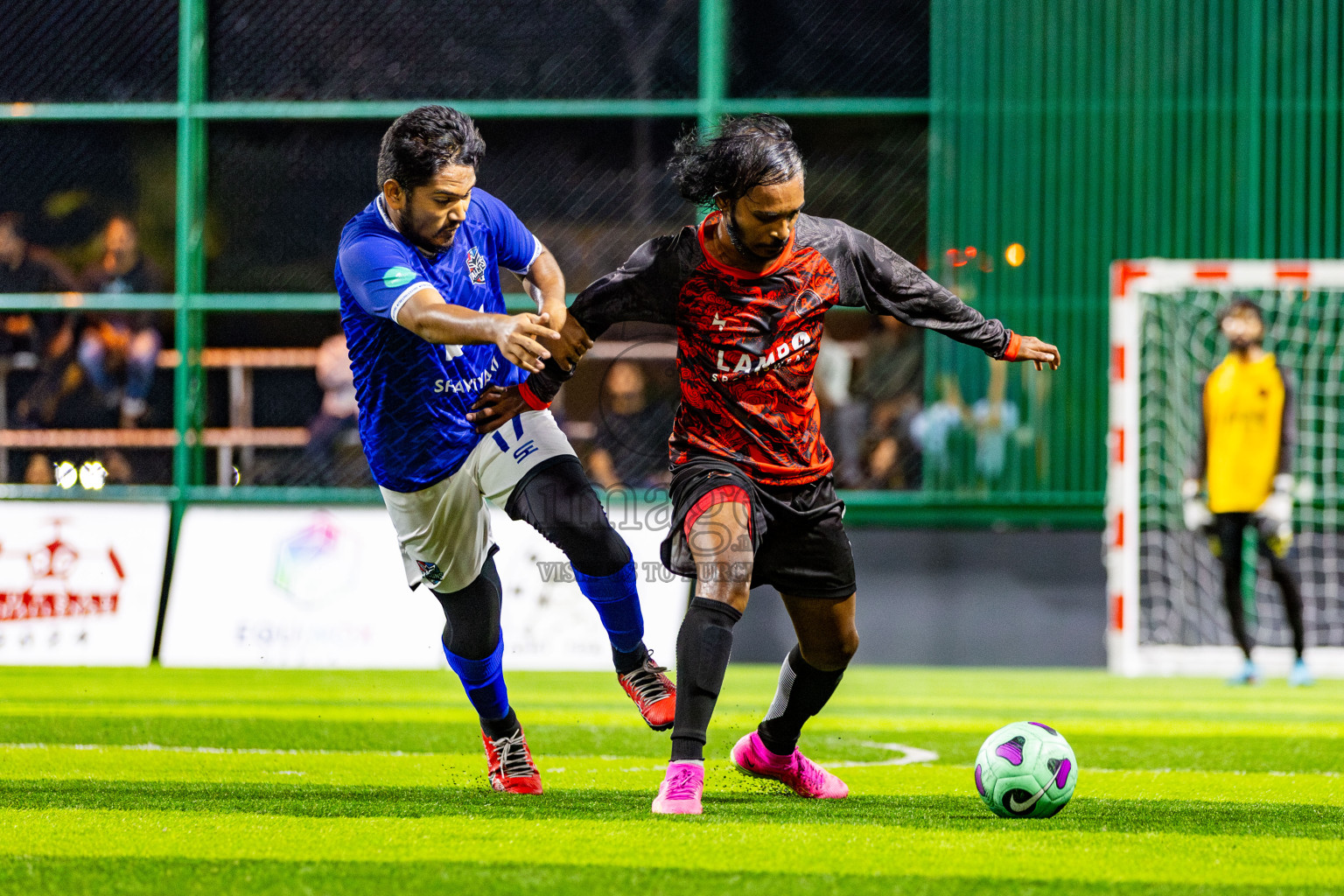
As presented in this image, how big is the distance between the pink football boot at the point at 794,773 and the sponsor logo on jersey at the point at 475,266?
1651mm

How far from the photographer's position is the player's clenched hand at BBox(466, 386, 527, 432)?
487 centimetres

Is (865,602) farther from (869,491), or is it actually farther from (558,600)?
(558,600)

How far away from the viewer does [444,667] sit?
11062 millimetres

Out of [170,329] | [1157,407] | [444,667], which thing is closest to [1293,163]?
[1157,407]

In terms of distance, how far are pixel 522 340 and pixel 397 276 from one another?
0.69m

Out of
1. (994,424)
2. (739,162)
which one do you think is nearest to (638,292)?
(739,162)

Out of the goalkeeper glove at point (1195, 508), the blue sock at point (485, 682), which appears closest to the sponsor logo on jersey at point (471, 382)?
the blue sock at point (485, 682)

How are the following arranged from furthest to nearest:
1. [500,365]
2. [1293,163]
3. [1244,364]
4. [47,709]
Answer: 1. [1293,163]
2. [1244,364]
3. [47,709]
4. [500,365]

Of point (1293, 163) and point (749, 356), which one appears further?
point (1293, 163)

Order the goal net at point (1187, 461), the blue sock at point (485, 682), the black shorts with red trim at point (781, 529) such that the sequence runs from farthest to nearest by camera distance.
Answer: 1. the goal net at point (1187, 461)
2. the blue sock at point (485, 682)
3. the black shorts with red trim at point (781, 529)

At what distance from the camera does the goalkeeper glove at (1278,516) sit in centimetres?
988

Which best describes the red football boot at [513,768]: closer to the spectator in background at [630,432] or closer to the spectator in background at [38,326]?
the spectator in background at [630,432]

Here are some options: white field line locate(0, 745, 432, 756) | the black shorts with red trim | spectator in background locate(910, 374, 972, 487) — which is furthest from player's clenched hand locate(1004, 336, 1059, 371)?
spectator in background locate(910, 374, 972, 487)

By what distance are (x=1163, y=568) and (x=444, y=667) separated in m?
5.00
